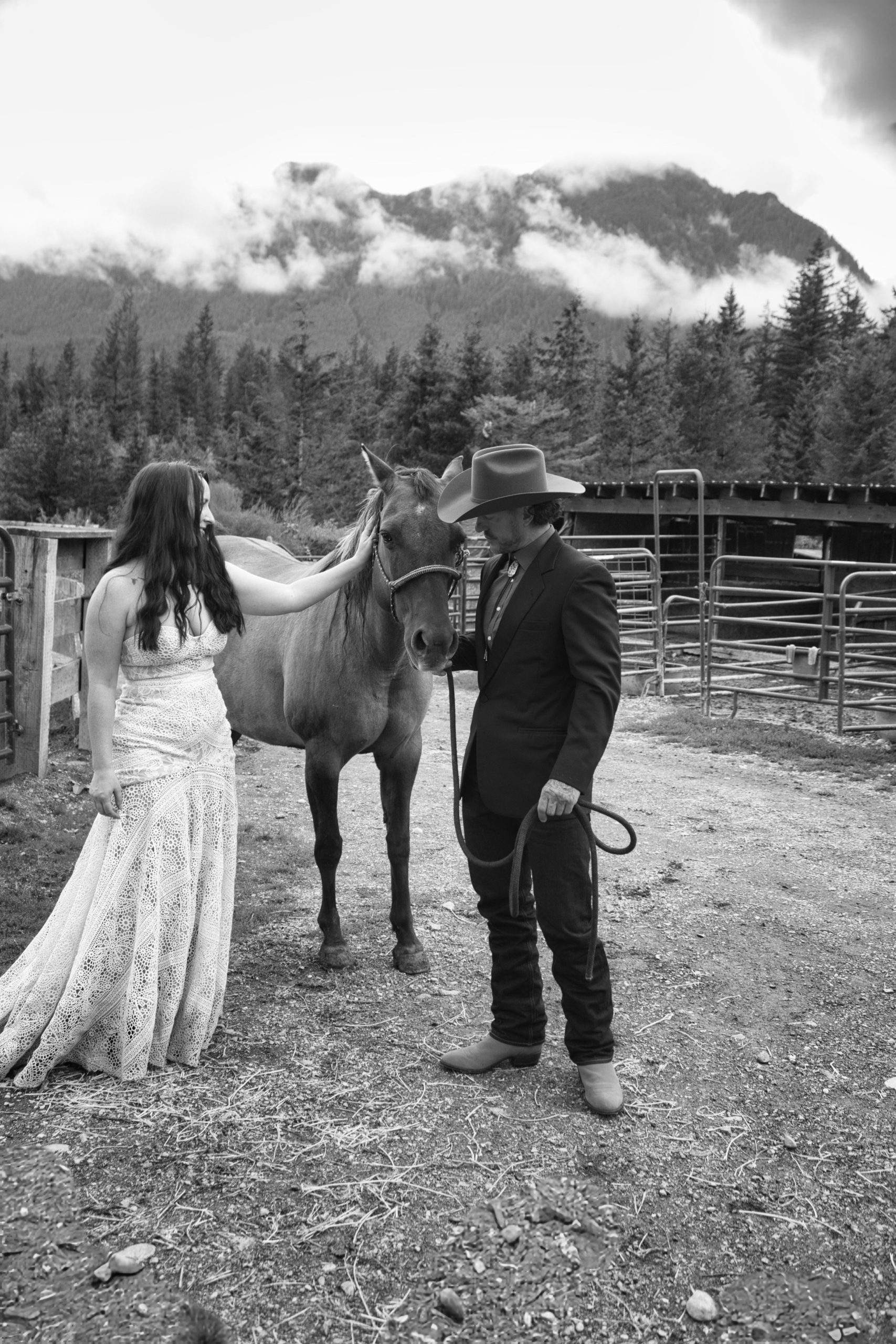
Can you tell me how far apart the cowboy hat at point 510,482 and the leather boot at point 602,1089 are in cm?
157

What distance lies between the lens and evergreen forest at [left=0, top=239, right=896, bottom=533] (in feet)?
103

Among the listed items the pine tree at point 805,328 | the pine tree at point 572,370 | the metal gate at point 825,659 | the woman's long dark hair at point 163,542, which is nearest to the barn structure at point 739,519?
the metal gate at point 825,659

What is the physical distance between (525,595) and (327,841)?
146cm

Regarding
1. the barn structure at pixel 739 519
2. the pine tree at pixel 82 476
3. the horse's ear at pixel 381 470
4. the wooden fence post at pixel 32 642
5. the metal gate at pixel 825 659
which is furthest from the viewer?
the pine tree at pixel 82 476

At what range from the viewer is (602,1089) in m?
2.68

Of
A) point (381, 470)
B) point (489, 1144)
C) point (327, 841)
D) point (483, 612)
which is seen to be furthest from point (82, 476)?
point (489, 1144)

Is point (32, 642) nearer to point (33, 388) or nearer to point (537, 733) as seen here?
point (537, 733)

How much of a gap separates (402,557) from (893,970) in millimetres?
2505

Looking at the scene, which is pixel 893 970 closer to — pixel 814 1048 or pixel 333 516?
pixel 814 1048

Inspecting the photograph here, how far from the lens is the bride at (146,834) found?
2635 millimetres

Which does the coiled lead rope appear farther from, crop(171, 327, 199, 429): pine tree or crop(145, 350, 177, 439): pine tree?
crop(171, 327, 199, 429): pine tree

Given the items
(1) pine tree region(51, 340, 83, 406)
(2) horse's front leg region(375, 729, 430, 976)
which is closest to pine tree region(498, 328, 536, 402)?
(2) horse's front leg region(375, 729, 430, 976)

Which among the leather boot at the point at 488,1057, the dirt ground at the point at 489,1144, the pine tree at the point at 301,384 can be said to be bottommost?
the dirt ground at the point at 489,1144

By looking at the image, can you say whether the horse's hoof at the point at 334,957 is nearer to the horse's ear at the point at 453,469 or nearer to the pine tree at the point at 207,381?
the horse's ear at the point at 453,469
